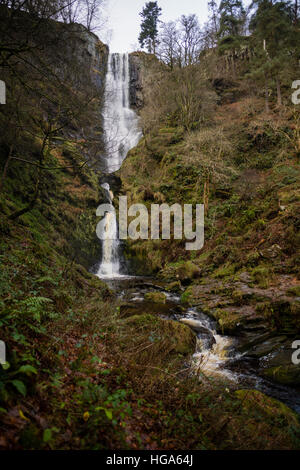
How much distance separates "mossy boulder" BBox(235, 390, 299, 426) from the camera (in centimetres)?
348

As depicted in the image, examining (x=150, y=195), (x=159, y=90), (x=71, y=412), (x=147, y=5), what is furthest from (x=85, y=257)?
(x=147, y=5)

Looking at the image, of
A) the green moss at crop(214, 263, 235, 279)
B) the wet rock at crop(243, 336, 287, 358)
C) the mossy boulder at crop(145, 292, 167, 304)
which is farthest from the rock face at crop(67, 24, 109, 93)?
the green moss at crop(214, 263, 235, 279)

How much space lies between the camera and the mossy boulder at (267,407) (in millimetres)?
3482

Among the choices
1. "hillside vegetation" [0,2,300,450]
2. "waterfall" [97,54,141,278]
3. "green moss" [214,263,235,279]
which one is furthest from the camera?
"waterfall" [97,54,141,278]

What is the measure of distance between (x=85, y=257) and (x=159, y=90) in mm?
16204

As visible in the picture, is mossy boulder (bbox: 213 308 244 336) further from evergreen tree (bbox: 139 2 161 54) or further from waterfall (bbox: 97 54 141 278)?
evergreen tree (bbox: 139 2 161 54)

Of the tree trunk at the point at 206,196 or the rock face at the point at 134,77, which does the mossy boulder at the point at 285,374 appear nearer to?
the tree trunk at the point at 206,196

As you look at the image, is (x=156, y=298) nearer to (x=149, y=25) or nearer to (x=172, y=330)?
(x=172, y=330)

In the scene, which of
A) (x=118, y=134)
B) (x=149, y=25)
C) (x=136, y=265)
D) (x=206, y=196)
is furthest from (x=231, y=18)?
(x=136, y=265)

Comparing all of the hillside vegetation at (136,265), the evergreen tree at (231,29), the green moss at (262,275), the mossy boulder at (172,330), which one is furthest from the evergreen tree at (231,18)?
the mossy boulder at (172,330)

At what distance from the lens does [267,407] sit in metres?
3.61

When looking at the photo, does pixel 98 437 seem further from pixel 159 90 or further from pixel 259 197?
pixel 159 90

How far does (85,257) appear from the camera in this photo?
16453 millimetres

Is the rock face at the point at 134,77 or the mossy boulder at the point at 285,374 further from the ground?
the rock face at the point at 134,77
